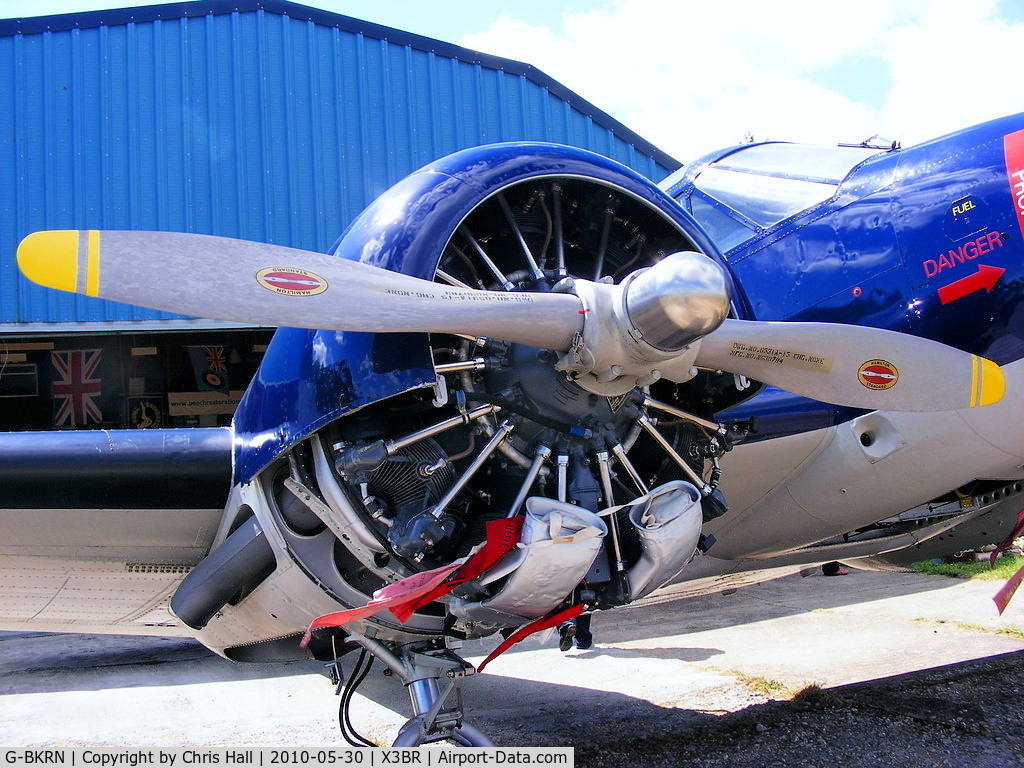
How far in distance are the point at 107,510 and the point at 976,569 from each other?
43.6 ft

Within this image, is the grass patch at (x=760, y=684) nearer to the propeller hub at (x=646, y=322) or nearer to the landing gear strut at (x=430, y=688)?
the landing gear strut at (x=430, y=688)

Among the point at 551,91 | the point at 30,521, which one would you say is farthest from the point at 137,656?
the point at 551,91

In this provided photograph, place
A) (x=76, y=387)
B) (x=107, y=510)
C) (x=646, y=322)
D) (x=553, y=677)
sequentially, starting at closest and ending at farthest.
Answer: (x=646, y=322)
(x=107, y=510)
(x=553, y=677)
(x=76, y=387)

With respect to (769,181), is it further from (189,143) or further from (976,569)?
(976,569)

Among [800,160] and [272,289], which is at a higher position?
[800,160]

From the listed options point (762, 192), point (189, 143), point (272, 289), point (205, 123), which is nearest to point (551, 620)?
point (272, 289)

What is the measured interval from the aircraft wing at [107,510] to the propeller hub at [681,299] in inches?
82.3

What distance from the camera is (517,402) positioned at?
366 cm

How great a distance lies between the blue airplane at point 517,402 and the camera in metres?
3.29

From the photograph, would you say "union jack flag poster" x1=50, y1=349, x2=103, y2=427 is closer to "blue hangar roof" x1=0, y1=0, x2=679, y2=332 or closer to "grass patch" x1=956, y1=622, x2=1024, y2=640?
"blue hangar roof" x1=0, y1=0, x2=679, y2=332

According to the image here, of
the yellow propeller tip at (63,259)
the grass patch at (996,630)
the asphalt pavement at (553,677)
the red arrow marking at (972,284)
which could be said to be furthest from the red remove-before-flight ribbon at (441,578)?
the grass patch at (996,630)

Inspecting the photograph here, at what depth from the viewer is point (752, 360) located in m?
3.82

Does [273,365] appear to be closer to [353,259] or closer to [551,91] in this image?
[353,259]

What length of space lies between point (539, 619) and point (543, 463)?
0.70 meters
